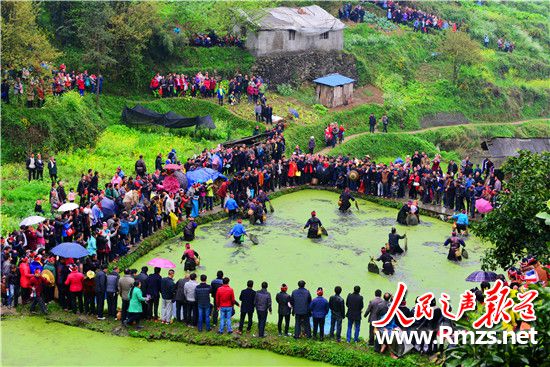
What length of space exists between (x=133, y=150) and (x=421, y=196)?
475 inches

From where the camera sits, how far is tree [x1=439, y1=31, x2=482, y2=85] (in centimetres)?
5547

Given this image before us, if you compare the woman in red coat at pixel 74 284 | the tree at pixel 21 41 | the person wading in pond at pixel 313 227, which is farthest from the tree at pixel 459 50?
the woman in red coat at pixel 74 284

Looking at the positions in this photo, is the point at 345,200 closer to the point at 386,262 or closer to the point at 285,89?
the point at 386,262

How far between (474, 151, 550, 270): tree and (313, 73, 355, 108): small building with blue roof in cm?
2682

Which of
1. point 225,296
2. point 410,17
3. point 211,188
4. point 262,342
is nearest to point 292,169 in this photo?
point 211,188

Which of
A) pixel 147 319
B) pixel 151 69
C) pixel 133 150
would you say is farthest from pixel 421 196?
pixel 151 69

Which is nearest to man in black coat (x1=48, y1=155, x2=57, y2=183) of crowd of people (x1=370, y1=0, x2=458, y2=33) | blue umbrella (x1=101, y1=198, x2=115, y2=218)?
blue umbrella (x1=101, y1=198, x2=115, y2=218)

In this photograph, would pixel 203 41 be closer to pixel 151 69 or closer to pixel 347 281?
pixel 151 69

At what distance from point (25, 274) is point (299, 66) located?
30054mm

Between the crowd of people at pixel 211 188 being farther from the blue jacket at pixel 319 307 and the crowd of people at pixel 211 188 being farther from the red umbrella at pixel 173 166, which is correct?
the blue jacket at pixel 319 307

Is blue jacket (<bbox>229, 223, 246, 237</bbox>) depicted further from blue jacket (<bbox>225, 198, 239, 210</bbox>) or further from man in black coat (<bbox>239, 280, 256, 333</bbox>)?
man in black coat (<bbox>239, 280, 256, 333</bbox>)

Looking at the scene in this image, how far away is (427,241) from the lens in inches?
1142

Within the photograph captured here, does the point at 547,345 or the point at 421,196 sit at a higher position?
the point at 547,345

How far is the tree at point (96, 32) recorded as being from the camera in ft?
133
